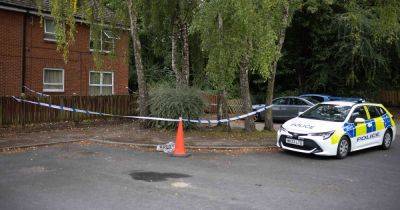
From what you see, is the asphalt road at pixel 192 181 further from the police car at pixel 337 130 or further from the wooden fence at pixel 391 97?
the wooden fence at pixel 391 97

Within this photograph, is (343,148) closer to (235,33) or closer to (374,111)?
(374,111)

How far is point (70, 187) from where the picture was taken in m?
7.86

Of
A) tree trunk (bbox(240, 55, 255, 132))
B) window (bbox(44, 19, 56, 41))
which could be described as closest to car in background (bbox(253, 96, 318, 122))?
tree trunk (bbox(240, 55, 255, 132))

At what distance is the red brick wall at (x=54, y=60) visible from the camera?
20.7m

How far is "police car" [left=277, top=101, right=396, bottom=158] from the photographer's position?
11562mm

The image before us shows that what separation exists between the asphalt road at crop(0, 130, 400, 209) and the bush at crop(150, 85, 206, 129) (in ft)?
13.4

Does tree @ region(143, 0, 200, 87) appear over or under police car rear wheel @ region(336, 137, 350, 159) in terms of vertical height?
over

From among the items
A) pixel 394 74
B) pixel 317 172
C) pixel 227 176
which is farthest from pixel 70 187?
pixel 394 74

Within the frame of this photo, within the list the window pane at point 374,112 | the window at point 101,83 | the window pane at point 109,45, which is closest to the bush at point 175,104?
the window pane at point 109,45

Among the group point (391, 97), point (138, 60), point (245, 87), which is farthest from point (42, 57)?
point (391, 97)

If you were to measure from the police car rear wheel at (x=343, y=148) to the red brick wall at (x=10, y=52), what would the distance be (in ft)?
50.7

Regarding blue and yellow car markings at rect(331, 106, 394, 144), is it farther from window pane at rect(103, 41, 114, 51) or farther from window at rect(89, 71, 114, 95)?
window at rect(89, 71, 114, 95)

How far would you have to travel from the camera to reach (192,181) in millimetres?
8609

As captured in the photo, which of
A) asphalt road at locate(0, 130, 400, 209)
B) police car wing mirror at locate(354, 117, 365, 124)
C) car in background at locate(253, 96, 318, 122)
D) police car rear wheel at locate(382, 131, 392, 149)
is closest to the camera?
asphalt road at locate(0, 130, 400, 209)
